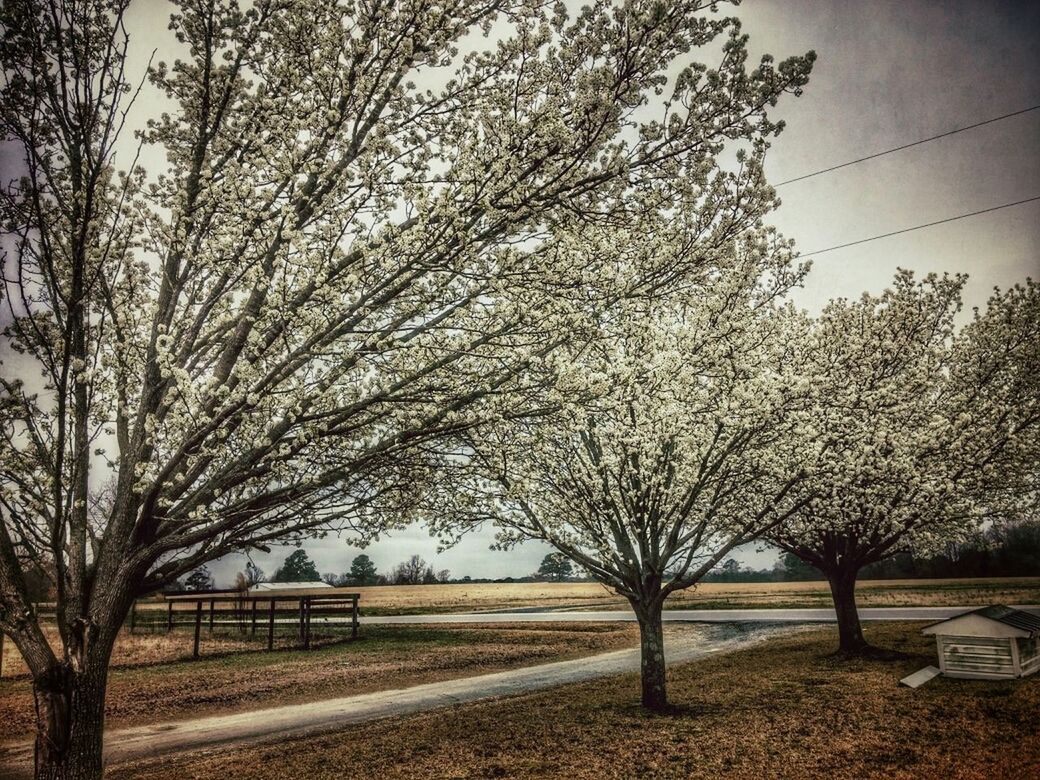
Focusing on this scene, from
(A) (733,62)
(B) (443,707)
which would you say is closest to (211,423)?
(A) (733,62)

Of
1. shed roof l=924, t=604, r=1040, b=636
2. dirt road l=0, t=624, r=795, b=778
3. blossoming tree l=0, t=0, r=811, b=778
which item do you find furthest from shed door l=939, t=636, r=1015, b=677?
blossoming tree l=0, t=0, r=811, b=778

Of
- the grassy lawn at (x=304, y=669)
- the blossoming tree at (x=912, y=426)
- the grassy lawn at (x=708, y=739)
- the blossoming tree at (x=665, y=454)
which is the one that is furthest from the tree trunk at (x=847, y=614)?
the grassy lawn at (x=304, y=669)

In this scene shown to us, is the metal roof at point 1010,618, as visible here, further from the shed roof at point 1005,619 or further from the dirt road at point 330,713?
the dirt road at point 330,713

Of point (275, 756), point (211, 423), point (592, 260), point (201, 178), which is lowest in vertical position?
point (275, 756)

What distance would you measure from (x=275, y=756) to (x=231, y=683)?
30.8 feet

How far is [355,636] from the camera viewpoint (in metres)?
28.2

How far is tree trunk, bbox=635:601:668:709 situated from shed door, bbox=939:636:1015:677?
6397 mm

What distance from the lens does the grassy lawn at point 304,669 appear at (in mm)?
14641

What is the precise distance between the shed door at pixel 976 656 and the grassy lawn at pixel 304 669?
11.9m

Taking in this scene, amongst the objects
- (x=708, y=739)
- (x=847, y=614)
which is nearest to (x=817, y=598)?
(x=847, y=614)

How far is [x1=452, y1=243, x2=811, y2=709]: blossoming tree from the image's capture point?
9141 mm

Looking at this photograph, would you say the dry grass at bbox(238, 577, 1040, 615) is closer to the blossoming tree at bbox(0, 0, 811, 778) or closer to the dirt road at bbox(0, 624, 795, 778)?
the dirt road at bbox(0, 624, 795, 778)

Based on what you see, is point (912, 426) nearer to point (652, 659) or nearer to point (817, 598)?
point (652, 659)

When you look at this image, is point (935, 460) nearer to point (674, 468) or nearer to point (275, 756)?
point (674, 468)
